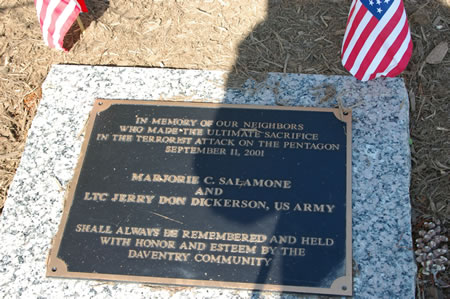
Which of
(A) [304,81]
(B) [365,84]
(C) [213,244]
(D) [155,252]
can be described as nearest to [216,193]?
(C) [213,244]

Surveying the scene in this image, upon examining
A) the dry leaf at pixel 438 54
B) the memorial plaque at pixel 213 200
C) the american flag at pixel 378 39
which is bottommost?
the memorial plaque at pixel 213 200

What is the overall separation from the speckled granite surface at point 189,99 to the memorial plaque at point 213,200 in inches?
4.7

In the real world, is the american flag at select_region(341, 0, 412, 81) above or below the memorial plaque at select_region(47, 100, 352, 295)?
Answer: above

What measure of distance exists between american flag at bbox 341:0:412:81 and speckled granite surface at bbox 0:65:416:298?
0.46 ft

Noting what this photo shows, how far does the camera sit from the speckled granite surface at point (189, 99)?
2.68m

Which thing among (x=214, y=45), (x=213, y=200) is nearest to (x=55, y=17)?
(x=214, y=45)

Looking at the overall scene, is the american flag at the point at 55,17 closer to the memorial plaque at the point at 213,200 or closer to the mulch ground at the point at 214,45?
the mulch ground at the point at 214,45

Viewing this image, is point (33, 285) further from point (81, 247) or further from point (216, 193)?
point (216, 193)

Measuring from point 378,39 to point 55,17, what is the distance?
8.12 feet

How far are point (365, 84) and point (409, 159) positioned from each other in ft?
2.17

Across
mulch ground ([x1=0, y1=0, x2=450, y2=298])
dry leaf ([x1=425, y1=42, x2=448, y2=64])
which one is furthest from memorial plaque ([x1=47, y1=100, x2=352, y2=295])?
dry leaf ([x1=425, y1=42, x2=448, y2=64])

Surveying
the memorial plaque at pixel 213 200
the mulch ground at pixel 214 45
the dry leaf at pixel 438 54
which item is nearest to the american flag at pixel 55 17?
the mulch ground at pixel 214 45

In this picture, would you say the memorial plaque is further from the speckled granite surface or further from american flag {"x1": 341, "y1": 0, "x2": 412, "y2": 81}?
american flag {"x1": 341, "y1": 0, "x2": 412, "y2": 81}

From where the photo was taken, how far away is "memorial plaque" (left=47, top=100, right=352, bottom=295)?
2.64 meters
